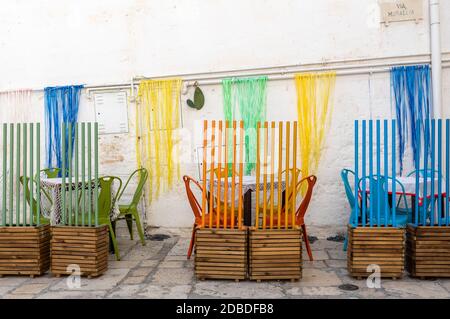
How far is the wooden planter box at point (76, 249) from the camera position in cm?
392

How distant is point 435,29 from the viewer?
5422mm

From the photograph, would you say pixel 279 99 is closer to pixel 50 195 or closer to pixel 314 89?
pixel 314 89

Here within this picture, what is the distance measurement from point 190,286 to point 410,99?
378cm

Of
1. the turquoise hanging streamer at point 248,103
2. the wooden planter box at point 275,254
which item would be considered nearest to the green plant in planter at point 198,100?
the turquoise hanging streamer at point 248,103

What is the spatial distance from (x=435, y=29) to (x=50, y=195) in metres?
5.16

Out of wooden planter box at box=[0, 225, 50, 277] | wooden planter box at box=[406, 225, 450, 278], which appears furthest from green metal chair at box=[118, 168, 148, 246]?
wooden planter box at box=[406, 225, 450, 278]

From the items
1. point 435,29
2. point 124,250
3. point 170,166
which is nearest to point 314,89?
point 435,29

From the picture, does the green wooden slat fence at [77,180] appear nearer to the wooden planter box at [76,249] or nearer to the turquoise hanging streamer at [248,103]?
the wooden planter box at [76,249]

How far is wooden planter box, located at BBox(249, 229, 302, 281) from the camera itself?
3.75 m

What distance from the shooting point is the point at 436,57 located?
17.7ft

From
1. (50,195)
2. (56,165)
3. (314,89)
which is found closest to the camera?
(50,195)

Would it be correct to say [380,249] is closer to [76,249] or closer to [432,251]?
[432,251]

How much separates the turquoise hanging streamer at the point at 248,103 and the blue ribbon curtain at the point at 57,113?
2.21m

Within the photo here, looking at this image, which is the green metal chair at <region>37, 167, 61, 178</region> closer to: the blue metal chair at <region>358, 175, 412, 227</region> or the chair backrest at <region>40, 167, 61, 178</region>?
the chair backrest at <region>40, 167, 61, 178</region>
